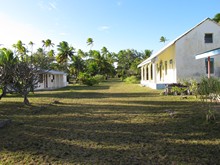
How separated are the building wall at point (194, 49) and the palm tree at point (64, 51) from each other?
38918mm

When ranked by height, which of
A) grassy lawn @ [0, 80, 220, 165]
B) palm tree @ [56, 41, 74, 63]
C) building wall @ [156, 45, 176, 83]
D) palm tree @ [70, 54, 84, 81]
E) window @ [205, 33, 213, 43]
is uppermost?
palm tree @ [56, 41, 74, 63]

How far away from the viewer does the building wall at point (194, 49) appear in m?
18.0

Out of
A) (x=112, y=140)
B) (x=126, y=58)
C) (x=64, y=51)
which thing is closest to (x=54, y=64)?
(x=64, y=51)

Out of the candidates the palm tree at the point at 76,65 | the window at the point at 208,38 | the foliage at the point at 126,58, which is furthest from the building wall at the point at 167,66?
the foliage at the point at 126,58

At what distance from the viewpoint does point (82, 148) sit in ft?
15.5

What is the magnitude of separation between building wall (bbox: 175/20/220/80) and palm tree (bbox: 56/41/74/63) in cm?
3892

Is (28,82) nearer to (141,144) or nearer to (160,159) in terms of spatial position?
(141,144)

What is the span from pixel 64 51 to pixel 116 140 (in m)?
49.7

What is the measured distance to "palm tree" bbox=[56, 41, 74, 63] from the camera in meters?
52.6

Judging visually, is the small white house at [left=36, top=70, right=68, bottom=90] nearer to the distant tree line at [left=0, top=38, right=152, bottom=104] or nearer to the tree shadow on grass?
the distant tree line at [left=0, top=38, right=152, bottom=104]

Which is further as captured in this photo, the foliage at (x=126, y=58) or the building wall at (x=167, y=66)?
the foliage at (x=126, y=58)

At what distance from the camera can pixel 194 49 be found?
18.0 meters

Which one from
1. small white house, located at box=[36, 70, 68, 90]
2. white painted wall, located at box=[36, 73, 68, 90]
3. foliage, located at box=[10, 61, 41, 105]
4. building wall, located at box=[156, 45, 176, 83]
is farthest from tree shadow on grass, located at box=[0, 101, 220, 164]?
white painted wall, located at box=[36, 73, 68, 90]

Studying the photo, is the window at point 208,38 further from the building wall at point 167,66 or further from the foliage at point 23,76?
the foliage at point 23,76
